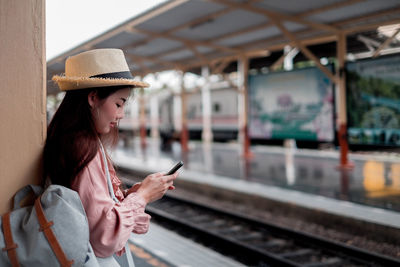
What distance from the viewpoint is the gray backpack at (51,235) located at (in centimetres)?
125

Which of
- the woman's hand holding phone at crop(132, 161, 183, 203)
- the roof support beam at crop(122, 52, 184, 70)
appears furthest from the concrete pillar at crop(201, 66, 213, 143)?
the woman's hand holding phone at crop(132, 161, 183, 203)

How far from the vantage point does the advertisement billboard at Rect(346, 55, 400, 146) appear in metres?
8.12

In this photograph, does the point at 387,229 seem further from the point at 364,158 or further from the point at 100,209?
the point at 364,158

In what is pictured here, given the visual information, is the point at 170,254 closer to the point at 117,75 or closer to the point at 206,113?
the point at 117,75

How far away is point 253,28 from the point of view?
957 cm

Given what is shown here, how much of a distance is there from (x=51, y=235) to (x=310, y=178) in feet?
26.5

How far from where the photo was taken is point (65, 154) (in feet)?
4.67

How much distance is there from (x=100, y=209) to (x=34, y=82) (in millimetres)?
611

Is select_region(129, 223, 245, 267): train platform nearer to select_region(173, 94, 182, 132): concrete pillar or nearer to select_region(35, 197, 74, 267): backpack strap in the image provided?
select_region(35, 197, 74, 267): backpack strap

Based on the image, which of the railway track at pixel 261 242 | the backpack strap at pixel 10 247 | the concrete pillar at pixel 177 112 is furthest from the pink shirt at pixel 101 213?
the concrete pillar at pixel 177 112

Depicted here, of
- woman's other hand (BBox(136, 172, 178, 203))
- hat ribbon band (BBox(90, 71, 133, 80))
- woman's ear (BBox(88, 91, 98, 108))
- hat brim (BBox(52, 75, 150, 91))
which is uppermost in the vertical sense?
hat ribbon band (BBox(90, 71, 133, 80))

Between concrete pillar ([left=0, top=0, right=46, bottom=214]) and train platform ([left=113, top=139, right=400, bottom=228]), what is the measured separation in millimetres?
5095

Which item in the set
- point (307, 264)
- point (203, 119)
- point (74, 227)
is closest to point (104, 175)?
point (74, 227)

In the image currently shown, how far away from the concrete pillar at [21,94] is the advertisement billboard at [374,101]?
8153 mm
